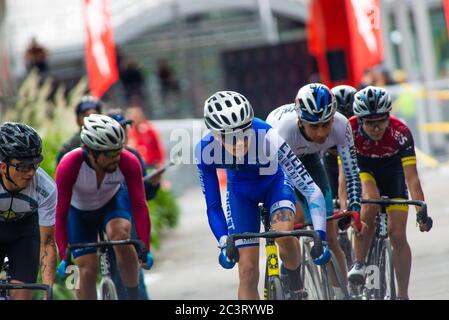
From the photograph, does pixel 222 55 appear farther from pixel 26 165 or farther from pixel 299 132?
pixel 26 165

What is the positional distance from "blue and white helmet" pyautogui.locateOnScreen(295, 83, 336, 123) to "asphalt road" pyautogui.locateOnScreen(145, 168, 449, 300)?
6.35ft

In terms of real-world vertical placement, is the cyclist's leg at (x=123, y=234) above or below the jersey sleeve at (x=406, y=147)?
below

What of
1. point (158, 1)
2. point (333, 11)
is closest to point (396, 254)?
point (333, 11)

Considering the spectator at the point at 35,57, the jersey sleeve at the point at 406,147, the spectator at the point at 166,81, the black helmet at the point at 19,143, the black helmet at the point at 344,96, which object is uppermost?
the spectator at the point at 166,81

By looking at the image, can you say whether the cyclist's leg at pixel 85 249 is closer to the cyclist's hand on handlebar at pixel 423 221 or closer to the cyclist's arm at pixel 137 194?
the cyclist's arm at pixel 137 194

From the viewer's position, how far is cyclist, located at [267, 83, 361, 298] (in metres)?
8.99

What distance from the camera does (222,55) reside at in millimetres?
32281

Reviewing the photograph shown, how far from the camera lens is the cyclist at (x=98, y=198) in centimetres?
936

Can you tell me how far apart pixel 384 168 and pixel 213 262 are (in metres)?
5.68

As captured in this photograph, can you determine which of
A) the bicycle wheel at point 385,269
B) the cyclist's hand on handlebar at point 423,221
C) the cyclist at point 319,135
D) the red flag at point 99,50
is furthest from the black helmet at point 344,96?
the red flag at point 99,50

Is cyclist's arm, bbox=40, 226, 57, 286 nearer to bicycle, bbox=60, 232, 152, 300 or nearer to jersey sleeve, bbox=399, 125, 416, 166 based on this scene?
bicycle, bbox=60, 232, 152, 300

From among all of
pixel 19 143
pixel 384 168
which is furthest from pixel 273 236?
pixel 384 168

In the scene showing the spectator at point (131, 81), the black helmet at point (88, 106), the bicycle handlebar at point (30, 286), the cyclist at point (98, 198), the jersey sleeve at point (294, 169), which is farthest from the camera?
the spectator at point (131, 81)

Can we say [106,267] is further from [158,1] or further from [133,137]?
[158,1]
